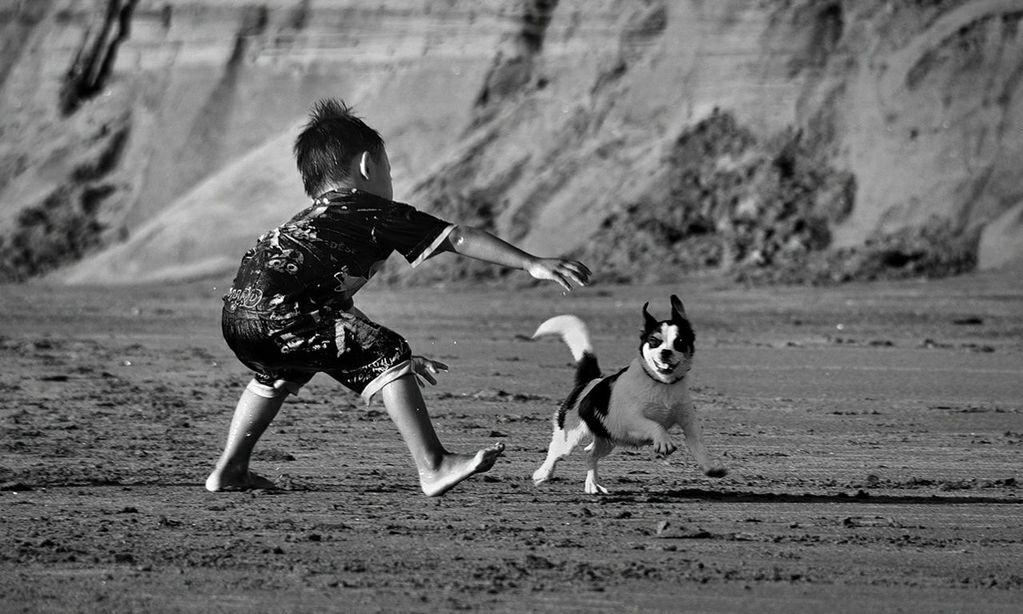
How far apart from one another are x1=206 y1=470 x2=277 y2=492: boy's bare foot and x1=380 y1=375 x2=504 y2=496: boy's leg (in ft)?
2.51

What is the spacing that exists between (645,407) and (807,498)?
0.75 m

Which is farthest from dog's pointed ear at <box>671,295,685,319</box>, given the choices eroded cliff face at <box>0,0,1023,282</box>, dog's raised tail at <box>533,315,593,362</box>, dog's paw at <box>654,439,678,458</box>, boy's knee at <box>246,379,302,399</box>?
eroded cliff face at <box>0,0,1023,282</box>

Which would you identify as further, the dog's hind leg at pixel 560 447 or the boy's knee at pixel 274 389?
the dog's hind leg at pixel 560 447

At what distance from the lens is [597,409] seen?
6.76 m

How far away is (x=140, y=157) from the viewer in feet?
116

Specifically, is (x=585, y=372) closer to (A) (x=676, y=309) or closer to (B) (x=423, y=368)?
(A) (x=676, y=309)

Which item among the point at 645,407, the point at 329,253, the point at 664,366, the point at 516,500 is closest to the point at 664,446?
the point at 645,407

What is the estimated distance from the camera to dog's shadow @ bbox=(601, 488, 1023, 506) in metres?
6.59

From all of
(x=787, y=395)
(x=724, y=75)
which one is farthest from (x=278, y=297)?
(x=724, y=75)

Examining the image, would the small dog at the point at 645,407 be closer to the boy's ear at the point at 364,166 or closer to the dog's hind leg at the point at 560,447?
the dog's hind leg at the point at 560,447

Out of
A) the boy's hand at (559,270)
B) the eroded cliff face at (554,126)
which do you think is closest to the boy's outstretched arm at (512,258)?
the boy's hand at (559,270)

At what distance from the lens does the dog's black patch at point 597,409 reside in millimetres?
6742

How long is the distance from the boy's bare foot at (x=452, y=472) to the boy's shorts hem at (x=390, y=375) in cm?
39

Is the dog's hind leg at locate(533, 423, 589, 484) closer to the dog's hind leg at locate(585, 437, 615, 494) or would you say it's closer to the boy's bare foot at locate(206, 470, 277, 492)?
the dog's hind leg at locate(585, 437, 615, 494)
